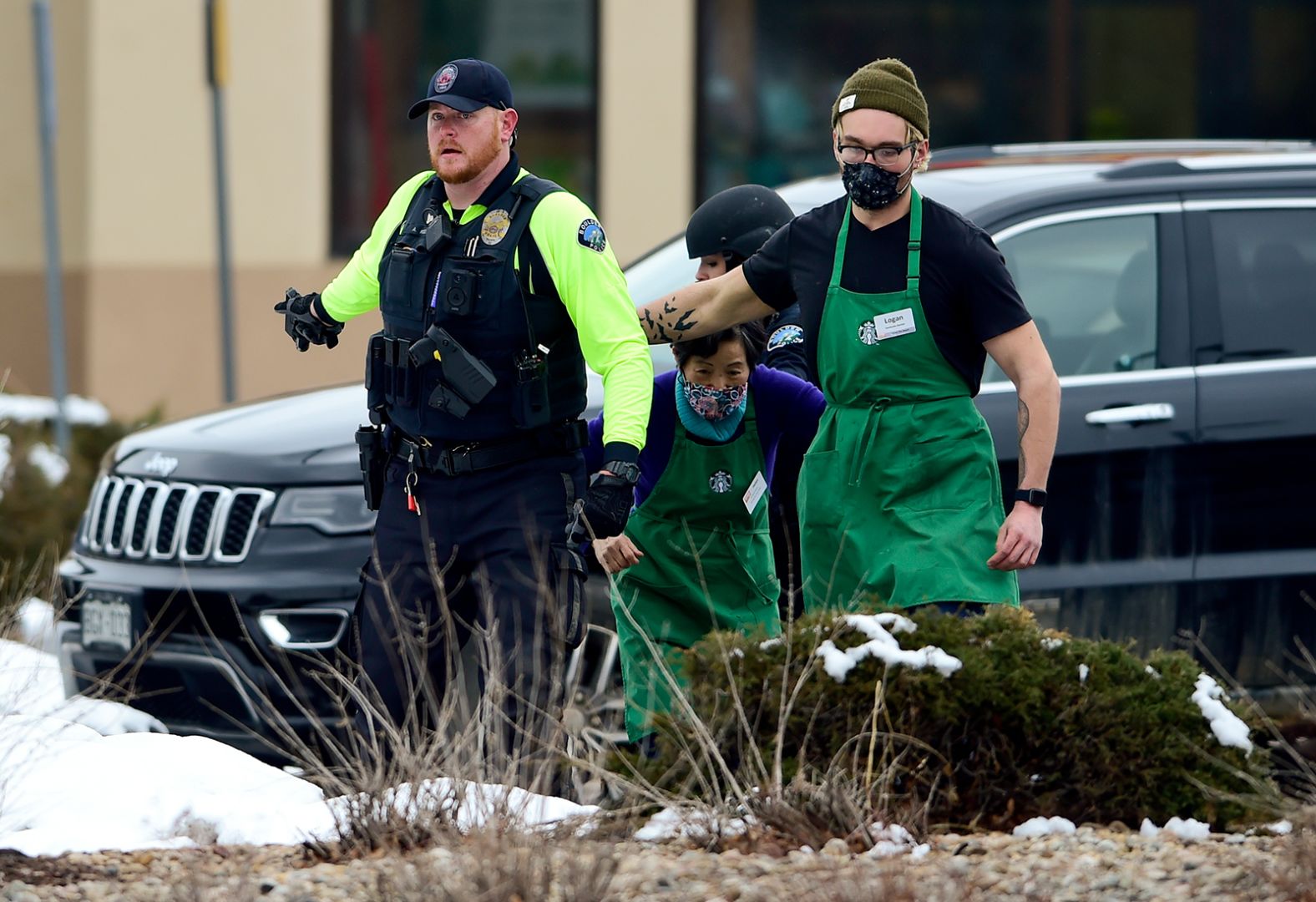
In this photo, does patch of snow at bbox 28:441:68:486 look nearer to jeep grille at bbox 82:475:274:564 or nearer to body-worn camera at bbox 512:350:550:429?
jeep grille at bbox 82:475:274:564

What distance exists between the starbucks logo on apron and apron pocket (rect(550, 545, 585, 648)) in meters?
0.84

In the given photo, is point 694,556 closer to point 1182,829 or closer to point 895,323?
point 895,323

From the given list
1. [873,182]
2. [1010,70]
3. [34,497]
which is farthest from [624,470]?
[1010,70]

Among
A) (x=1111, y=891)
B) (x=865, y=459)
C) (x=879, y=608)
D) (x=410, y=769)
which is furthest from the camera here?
(x=865, y=459)

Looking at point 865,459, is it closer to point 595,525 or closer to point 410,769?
point 595,525

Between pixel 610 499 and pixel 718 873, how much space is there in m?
0.99

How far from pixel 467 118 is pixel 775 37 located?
10012 mm

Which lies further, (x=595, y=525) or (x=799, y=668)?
(x=595, y=525)

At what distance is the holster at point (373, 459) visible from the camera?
5012mm

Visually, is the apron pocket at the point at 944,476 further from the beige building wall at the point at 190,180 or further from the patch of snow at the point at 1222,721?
the beige building wall at the point at 190,180

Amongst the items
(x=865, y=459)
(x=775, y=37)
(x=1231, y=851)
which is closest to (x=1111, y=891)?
(x=1231, y=851)

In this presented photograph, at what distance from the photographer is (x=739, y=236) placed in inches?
206

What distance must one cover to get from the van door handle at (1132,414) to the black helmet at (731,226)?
45.1 inches

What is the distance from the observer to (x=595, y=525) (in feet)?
14.8
